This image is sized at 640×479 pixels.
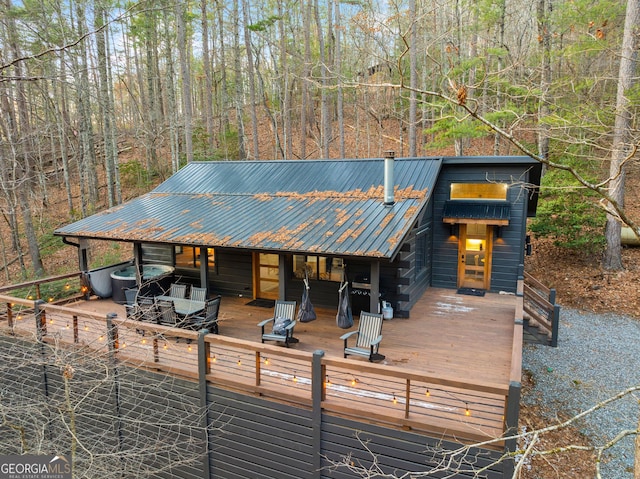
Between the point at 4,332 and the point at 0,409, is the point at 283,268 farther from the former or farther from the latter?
the point at 4,332

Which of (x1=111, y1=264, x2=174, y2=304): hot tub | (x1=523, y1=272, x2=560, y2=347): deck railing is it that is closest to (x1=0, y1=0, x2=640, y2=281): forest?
(x1=523, y1=272, x2=560, y2=347): deck railing

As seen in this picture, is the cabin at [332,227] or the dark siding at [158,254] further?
the dark siding at [158,254]

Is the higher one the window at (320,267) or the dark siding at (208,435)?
the window at (320,267)

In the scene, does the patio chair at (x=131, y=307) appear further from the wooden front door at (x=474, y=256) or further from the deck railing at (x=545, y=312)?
the deck railing at (x=545, y=312)

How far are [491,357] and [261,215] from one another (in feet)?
17.8

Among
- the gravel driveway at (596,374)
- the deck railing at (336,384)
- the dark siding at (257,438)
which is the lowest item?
the gravel driveway at (596,374)

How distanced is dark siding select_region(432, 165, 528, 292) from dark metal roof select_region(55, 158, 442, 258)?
3.49 feet

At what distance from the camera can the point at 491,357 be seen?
6.52 meters

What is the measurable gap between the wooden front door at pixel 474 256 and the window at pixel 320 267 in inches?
145

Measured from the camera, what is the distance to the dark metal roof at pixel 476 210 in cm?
984

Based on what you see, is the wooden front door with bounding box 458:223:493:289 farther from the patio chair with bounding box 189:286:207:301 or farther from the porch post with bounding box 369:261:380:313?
the patio chair with bounding box 189:286:207:301

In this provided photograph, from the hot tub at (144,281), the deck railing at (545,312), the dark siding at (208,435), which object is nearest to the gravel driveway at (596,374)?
the deck railing at (545,312)

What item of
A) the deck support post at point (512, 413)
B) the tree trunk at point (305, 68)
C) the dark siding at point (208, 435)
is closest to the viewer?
the deck support post at point (512, 413)

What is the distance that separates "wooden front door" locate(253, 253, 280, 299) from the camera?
32.3 feet
